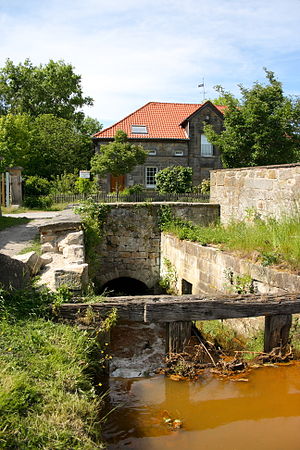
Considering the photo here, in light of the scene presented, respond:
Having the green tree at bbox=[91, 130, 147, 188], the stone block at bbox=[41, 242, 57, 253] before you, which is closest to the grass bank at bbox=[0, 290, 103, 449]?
the stone block at bbox=[41, 242, 57, 253]

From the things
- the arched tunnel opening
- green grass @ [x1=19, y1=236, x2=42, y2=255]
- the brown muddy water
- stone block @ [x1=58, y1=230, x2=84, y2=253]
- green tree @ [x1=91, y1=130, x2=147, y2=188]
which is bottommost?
the arched tunnel opening

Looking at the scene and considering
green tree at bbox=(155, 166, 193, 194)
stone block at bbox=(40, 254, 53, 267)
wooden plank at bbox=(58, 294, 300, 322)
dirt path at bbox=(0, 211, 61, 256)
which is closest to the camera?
wooden plank at bbox=(58, 294, 300, 322)

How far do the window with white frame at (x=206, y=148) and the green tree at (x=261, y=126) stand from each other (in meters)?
5.12

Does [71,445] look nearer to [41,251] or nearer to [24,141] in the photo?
[41,251]

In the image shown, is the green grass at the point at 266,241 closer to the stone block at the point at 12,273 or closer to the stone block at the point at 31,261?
the stone block at the point at 31,261

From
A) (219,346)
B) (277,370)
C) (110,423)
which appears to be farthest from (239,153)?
(110,423)

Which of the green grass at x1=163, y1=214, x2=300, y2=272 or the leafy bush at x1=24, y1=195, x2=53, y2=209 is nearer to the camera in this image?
the green grass at x1=163, y1=214, x2=300, y2=272

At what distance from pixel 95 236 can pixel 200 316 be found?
5.03 meters

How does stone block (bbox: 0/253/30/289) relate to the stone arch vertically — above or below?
above

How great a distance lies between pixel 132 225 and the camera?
38.7 feet

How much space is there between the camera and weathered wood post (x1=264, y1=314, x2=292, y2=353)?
5523mm

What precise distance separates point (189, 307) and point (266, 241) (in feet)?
9.05

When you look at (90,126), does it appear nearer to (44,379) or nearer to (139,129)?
(139,129)

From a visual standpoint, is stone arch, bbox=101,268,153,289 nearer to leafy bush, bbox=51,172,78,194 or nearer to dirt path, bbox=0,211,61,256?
dirt path, bbox=0,211,61,256
